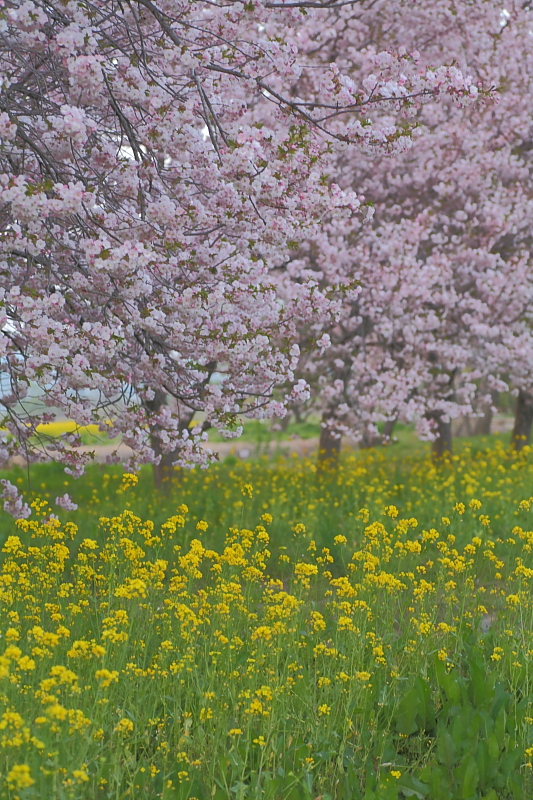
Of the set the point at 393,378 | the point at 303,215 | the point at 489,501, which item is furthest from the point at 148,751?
the point at 393,378

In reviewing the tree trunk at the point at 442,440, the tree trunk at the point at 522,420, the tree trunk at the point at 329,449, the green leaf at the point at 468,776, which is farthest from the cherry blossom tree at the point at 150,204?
the tree trunk at the point at 522,420

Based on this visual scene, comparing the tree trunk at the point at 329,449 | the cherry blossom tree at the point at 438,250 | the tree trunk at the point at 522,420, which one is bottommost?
the tree trunk at the point at 329,449

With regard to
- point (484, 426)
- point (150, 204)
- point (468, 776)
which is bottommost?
point (468, 776)

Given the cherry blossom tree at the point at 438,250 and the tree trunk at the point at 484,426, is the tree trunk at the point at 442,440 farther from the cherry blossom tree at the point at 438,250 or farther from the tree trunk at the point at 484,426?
the tree trunk at the point at 484,426

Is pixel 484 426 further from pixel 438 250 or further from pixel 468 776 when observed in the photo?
pixel 468 776

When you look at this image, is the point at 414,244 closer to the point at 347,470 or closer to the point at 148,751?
the point at 347,470

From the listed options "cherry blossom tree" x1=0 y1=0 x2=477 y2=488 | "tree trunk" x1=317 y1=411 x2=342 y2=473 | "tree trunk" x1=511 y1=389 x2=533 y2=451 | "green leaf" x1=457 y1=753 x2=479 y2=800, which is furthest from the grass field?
"tree trunk" x1=511 y1=389 x2=533 y2=451

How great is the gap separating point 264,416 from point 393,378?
5940mm

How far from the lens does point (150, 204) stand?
5.20 meters

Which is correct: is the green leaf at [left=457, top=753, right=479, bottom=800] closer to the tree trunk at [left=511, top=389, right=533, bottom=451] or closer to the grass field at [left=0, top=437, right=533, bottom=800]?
the grass field at [left=0, top=437, right=533, bottom=800]

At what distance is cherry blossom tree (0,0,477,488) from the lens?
4.73 m

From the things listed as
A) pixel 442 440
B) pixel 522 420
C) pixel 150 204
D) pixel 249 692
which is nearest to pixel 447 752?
pixel 249 692

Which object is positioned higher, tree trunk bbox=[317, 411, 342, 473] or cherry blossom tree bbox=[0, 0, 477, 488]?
cherry blossom tree bbox=[0, 0, 477, 488]

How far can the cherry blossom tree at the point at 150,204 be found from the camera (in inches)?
186
